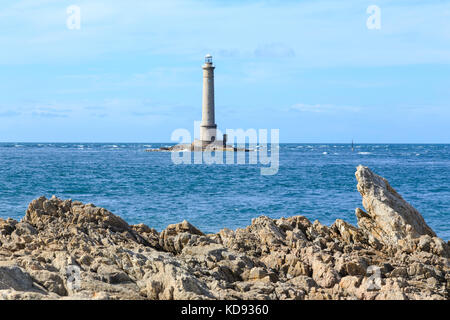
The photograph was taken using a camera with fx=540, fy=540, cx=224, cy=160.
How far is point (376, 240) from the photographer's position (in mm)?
9953

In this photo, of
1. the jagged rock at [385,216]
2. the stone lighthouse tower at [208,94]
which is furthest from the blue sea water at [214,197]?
the stone lighthouse tower at [208,94]

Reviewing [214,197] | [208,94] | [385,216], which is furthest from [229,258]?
[208,94]

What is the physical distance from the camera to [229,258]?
7938mm

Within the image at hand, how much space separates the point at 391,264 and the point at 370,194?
7.92 ft

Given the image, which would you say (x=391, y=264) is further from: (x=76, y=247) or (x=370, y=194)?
(x=76, y=247)

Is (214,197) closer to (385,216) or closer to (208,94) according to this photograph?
(385,216)

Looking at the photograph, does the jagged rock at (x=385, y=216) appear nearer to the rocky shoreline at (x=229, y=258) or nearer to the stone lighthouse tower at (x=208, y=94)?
the rocky shoreline at (x=229, y=258)

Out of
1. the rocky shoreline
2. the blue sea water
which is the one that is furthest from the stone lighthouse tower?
the rocky shoreline

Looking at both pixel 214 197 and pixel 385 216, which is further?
pixel 214 197

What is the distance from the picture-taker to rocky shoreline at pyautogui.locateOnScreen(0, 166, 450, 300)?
6.43 metres

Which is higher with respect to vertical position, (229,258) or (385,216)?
(385,216)

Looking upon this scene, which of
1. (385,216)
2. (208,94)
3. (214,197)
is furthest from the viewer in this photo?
(208,94)
